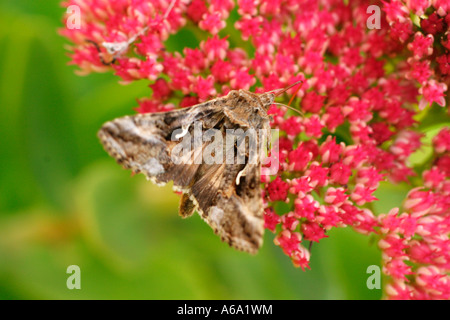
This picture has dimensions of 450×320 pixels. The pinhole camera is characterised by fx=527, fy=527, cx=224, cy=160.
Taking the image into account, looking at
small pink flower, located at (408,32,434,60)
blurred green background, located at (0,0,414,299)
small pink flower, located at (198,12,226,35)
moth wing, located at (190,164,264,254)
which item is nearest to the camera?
moth wing, located at (190,164,264,254)

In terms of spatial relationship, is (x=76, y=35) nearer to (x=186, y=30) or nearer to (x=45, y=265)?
(x=186, y=30)

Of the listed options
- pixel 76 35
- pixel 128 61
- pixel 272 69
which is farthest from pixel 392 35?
pixel 76 35

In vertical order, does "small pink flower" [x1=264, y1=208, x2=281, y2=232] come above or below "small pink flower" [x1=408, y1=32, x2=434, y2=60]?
below

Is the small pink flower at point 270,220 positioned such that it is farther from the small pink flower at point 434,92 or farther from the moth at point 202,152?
the small pink flower at point 434,92

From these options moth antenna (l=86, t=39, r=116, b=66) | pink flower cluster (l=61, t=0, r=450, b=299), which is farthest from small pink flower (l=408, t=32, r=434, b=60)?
moth antenna (l=86, t=39, r=116, b=66)

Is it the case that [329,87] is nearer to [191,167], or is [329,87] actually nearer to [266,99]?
[266,99]

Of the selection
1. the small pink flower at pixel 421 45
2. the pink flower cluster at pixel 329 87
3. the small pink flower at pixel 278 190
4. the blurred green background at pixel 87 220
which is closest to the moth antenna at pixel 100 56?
the pink flower cluster at pixel 329 87

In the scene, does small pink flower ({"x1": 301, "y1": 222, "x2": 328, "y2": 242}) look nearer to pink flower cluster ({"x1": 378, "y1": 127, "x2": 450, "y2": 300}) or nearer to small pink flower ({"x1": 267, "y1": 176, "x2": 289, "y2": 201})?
small pink flower ({"x1": 267, "y1": 176, "x2": 289, "y2": 201})

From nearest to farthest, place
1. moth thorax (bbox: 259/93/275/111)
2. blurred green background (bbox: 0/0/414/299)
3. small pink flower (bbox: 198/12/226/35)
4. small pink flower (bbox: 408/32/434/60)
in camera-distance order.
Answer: moth thorax (bbox: 259/93/275/111)
small pink flower (bbox: 408/32/434/60)
small pink flower (bbox: 198/12/226/35)
blurred green background (bbox: 0/0/414/299)
